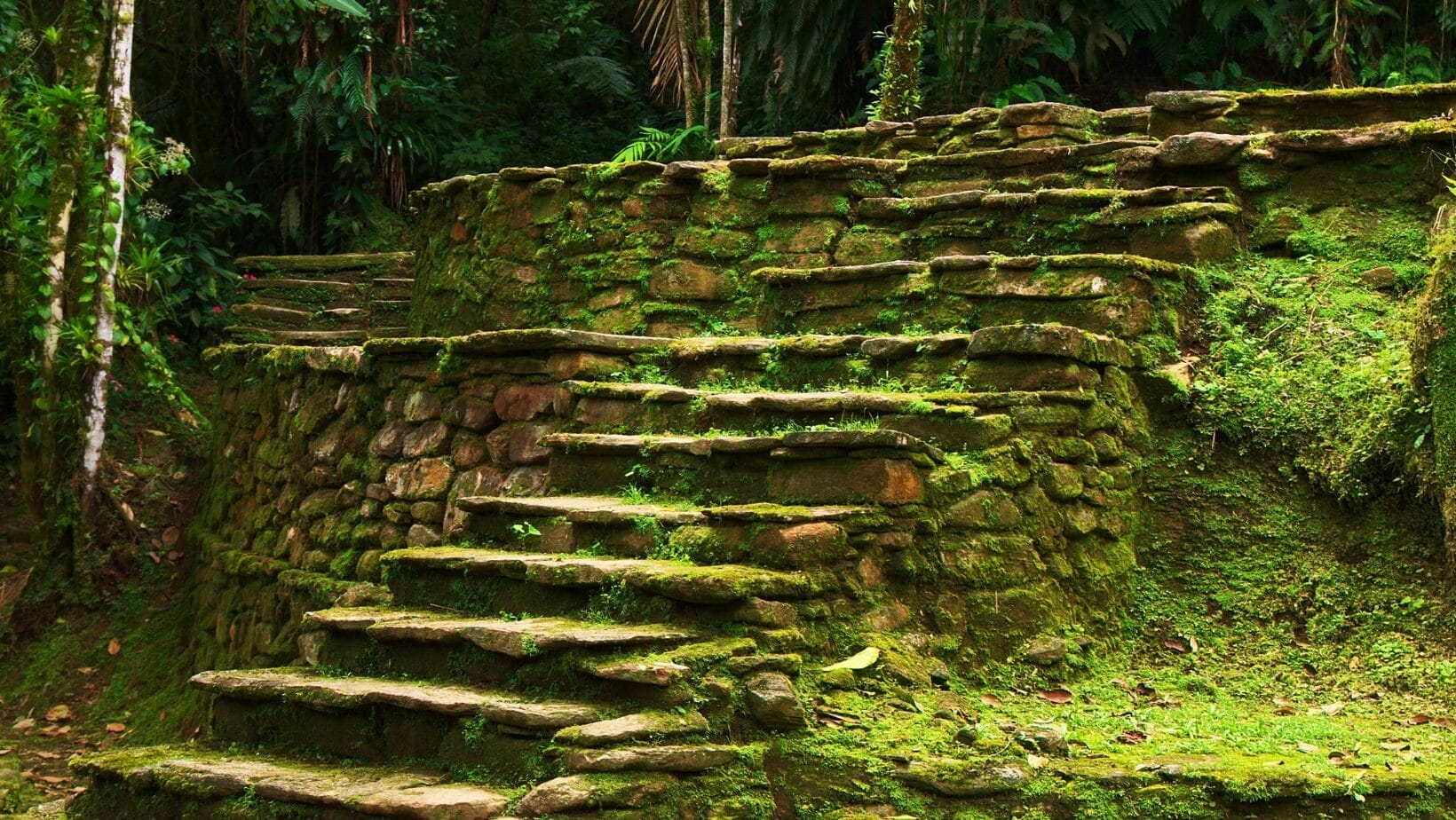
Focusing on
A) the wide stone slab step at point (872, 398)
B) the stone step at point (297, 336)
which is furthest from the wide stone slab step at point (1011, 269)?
the stone step at point (297, 336)

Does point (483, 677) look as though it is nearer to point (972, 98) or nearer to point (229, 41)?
point (972, 98)

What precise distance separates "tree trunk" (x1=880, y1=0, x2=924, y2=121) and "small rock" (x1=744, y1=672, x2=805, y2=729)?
218 inches

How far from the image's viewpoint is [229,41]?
11055 millimetres

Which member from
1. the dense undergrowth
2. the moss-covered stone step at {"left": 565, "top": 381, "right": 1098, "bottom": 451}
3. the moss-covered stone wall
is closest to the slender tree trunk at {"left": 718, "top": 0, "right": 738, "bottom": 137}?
the moss-covered stone wall

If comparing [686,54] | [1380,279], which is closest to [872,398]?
[1380,279]

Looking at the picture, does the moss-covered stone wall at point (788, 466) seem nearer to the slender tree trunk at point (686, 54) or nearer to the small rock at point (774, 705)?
the small rock at point (774, 705)

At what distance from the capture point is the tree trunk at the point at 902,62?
8539 millimetres

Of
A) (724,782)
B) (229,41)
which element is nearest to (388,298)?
(229,41)

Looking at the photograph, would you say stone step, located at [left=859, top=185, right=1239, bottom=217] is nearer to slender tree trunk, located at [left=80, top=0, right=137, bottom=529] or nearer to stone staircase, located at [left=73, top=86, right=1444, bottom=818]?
stone staircase, located at [left=73, top=86, right=1444, bottom=818]

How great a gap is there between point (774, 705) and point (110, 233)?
564 centimetres

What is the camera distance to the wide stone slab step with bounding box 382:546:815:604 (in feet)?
12.6

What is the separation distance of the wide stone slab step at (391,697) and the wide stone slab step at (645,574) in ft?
1.37

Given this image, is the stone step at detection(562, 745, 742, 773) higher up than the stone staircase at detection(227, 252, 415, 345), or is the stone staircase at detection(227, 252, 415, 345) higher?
the stone staircase at detection(227, 252, 415, 345)

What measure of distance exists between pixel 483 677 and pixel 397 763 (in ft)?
1.07
